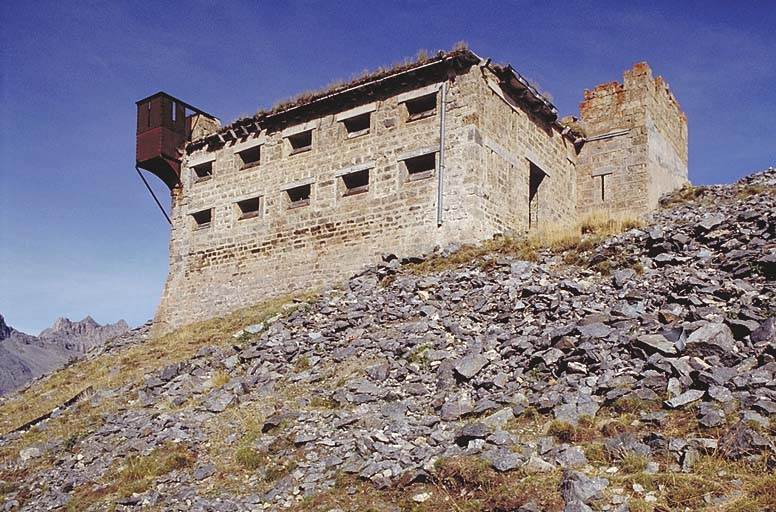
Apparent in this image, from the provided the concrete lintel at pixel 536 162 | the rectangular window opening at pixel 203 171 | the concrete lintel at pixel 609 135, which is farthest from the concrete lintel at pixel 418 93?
the rectangular window opening at pixel 203 171

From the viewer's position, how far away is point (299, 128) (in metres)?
22.2

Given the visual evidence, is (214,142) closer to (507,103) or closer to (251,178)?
(251,178)

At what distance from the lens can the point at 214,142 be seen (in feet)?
79.7

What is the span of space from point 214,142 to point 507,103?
10.5 metres

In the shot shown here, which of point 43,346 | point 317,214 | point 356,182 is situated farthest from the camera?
point 43,346

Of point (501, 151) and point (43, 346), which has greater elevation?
point (501, 151)

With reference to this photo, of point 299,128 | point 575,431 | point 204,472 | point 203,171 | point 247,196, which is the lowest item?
point 204,472

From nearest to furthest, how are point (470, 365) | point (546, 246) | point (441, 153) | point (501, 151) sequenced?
point (470, 365)
point (546, 246)
point (441, 153)
point (501, 151)

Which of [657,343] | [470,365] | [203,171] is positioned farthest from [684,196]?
[203,171]

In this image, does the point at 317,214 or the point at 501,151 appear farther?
the point at 317,214

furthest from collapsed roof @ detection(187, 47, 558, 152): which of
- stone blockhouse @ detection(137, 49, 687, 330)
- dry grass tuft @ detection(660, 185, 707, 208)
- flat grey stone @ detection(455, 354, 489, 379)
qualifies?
flat grey stone @ detection(455, 354, 489, 379)

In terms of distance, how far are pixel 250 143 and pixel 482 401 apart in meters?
16.4

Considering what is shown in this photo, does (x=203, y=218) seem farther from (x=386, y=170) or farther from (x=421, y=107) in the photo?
(x=421, y=107)

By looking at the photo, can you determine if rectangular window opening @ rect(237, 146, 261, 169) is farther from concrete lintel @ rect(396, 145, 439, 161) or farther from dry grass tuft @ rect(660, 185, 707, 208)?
dry grass tuft @ rect(660, 185, 707, 208)
